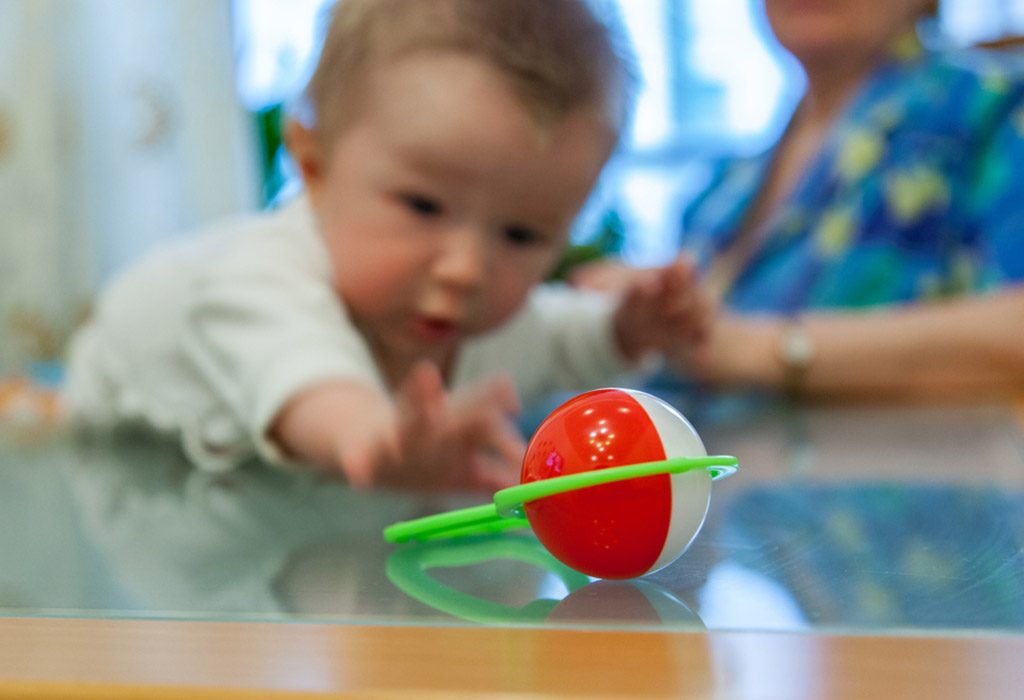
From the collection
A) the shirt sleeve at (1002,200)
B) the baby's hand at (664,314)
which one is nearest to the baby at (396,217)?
the baby's hand at (664,314)

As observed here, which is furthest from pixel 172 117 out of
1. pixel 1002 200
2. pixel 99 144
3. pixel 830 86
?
pixel 1002 200

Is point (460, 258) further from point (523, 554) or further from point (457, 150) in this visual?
point (523, 554)

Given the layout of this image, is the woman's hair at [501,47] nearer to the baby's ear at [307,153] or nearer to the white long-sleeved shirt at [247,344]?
the baby's ear at [307,153]

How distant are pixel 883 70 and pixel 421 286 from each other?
84cm

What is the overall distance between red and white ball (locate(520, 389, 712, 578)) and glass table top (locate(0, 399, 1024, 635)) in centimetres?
1

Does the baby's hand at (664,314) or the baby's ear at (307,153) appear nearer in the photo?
the baby's ear at (307,153)

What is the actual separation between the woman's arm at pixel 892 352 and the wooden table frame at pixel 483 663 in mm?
963

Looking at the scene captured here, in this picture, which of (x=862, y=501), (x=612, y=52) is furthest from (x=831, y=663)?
(x=612, y=52)

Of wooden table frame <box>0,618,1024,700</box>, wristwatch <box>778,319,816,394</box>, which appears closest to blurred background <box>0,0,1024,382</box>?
wristwatch <box>778,319,816,394</box>

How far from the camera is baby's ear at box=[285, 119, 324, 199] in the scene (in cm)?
98

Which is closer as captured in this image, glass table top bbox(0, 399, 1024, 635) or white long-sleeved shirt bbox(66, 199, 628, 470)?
glass table top bbox(0, 399, 1024, 635)

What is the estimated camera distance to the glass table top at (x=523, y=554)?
1.03 ft

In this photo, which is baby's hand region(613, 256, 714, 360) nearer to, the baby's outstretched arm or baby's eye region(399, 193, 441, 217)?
baby's eye region(399, 193, 441, 217)

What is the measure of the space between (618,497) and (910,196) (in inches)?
41.6
